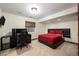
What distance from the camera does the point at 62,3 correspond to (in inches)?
69.7

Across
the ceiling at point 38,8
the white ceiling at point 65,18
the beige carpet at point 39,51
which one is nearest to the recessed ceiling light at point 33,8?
the ceiling at point 38,8

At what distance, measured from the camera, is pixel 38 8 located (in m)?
1.83

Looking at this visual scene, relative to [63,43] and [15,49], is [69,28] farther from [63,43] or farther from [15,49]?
[15,49]

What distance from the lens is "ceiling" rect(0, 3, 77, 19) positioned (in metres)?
1.73

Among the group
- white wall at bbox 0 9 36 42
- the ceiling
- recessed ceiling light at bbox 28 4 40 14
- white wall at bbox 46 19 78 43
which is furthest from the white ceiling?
white wall at bbox 0 9 36 42

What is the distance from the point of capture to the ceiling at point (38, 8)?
173cm

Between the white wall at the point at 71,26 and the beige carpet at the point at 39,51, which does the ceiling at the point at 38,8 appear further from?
the beige carpet at the point at 39,51

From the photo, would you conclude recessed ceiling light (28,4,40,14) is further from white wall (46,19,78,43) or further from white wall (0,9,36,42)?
white wall (46,19,78,43)

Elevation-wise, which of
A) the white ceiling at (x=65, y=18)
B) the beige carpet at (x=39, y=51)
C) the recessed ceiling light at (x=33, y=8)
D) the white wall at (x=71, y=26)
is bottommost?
the beige carpet at (x=39, y=51)

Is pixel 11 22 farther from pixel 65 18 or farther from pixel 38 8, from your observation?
pixel 65 18

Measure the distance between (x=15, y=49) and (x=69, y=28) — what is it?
1742mm

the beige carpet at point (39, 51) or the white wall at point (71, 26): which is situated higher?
the white wall at point (71, 26)

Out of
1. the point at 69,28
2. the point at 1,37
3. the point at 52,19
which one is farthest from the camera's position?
the point at 52,19

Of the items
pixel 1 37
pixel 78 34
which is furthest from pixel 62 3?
pixel 1 37
